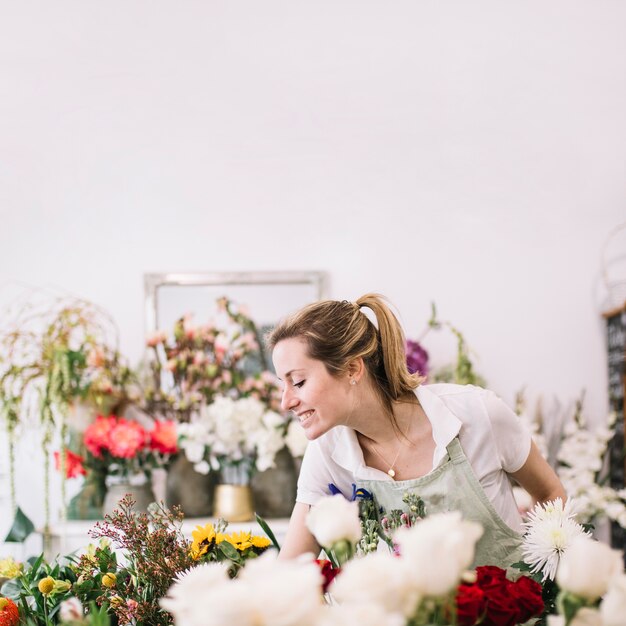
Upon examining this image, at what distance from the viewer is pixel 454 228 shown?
11.3ft

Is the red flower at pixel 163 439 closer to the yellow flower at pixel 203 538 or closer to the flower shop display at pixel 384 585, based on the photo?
the yellow flower at pixel 203 538

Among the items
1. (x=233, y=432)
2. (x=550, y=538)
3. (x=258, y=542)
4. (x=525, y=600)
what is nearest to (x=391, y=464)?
(x=258, y=542)

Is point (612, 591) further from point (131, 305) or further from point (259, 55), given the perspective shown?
point (259, 55)

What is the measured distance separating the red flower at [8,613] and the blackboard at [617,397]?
258 cm

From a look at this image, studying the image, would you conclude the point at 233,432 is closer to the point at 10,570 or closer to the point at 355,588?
the point at 10,570

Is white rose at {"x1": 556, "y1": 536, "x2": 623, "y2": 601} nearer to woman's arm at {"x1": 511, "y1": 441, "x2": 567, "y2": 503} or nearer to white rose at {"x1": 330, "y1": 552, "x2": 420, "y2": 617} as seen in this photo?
white rose at {"x1": 330, "y1": 552, "x2": 420, "y2": 617}

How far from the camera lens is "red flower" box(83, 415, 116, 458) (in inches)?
119

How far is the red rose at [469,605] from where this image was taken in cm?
76

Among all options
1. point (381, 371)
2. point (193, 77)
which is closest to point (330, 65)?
point (193, 77)

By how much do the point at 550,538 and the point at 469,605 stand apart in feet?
1.19

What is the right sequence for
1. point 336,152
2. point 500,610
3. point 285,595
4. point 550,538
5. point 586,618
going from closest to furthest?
1. point 285,595
2. point 586,618
3. point 500,610
4. point 550,538
5. point 336,152

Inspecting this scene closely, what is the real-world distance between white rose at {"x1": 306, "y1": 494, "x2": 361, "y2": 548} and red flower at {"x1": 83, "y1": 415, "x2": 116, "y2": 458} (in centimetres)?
242

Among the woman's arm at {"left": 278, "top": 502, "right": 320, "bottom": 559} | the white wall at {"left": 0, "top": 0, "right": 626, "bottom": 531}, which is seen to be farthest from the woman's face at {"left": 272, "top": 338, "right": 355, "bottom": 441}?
the white wall at {"left": 0, "top": 0, "right": 626, "bottom": 531}

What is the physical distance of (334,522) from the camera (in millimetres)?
730
